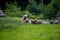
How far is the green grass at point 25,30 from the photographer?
2711 millimetres

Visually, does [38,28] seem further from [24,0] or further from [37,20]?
[24,0]

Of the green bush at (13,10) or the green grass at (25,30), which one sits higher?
the green bush at (13,10)

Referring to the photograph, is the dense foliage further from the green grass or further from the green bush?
the green grass

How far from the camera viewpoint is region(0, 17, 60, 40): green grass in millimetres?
2711

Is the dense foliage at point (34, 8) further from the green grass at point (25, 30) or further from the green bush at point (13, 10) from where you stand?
the green grass at point (25, 30)

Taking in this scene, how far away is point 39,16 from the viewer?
9.16 ft

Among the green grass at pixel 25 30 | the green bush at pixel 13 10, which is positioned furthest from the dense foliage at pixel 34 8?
the green grass at pixel 25 30

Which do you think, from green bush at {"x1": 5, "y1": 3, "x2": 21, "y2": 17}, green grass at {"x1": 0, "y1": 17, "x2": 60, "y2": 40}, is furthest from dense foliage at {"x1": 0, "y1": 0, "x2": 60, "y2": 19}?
green grass at {"x1": 0, "y1": 17, "x2": 60, "y2": 40}

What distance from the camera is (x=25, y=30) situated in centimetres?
274

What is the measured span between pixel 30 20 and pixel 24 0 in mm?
271

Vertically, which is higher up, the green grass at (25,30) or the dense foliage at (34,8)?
the dense foliage at (34,8)

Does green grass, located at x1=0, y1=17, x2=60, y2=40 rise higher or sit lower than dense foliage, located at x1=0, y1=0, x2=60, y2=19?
lower

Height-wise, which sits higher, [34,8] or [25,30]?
[34,8]

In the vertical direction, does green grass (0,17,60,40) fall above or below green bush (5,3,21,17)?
below
